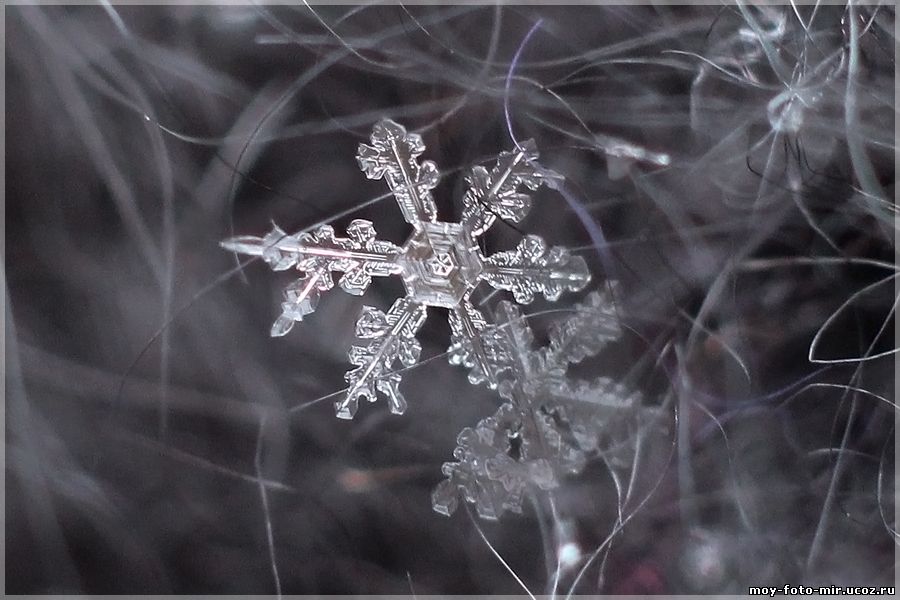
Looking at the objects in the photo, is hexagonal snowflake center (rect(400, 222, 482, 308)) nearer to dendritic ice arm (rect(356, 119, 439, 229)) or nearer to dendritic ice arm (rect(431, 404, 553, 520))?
dendritic ice arm (rect(356, 119, 439, 229))

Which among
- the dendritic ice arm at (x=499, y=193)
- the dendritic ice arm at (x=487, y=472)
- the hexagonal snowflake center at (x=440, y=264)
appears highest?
the dendritic ice arm at (x=499, y=193)

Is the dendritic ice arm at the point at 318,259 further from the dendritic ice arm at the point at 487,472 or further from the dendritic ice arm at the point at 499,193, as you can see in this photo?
the dendritic ice arm at the point at 487,472

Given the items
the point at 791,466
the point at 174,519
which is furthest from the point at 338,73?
the point at 791,466

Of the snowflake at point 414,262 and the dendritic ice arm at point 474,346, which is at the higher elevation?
the snowflake at point 414,262

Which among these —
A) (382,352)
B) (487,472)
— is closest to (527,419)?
(487,472)

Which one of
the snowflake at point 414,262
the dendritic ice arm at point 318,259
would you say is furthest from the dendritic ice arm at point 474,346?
the dendritic ice arm at point 318,259

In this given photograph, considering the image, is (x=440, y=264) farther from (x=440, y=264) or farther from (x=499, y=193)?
(x=499, y=193)

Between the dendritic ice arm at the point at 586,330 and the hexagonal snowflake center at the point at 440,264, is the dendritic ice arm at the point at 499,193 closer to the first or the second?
the hexagonal snowflake center at the point at 440,264
